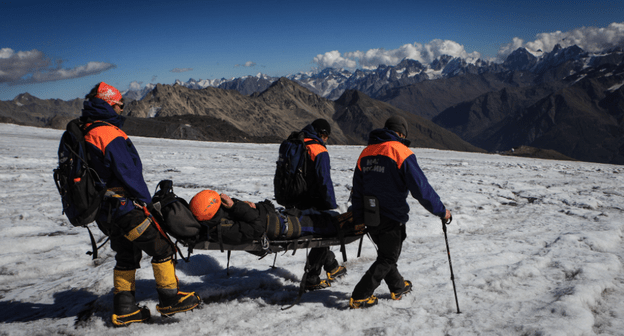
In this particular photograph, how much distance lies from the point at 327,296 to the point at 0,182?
12.1 metres

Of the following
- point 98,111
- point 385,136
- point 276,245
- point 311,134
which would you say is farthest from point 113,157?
point 385,136

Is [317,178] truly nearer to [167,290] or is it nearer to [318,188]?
[318,188]

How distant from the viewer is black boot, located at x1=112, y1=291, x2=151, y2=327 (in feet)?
12.7

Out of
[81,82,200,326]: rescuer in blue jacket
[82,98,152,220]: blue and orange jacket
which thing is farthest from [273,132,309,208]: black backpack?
[82,98,152,220]: blue and orange jacket

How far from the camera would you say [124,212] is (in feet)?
12.0

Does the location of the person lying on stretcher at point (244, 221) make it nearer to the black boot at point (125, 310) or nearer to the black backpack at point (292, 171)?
the black backpack at point (292, 171)

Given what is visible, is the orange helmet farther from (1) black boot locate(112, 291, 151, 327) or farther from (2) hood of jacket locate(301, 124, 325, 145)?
(2) hood of jacket locate(301, 124, 325, 145)

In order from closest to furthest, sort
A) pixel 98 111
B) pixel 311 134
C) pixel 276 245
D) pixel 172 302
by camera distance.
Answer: pixel 98 111, pixel 172 302, pixel 276 245, pixel 311 134

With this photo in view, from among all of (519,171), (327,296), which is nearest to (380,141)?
(327,296)

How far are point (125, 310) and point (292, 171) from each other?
2.78 m

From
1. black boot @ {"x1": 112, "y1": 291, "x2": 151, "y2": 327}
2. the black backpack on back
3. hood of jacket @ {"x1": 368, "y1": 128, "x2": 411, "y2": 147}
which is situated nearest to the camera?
the black backpack on back

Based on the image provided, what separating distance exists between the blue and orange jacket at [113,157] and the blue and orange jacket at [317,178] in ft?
7.43

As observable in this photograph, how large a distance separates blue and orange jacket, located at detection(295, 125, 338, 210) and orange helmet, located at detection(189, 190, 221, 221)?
1.55 m

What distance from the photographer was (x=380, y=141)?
436 centimetres
